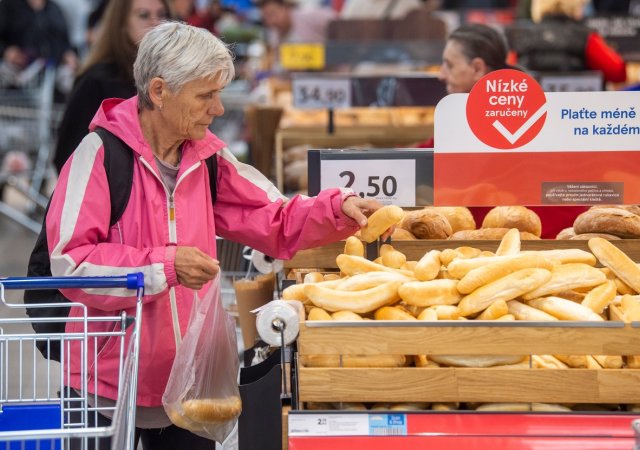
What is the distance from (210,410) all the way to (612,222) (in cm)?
135

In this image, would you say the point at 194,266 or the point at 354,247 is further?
the point at 354,247

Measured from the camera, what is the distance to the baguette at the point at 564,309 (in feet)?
8.00

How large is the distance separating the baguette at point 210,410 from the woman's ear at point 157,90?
2.61ft

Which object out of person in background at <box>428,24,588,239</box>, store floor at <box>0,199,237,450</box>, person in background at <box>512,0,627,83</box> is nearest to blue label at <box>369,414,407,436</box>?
store floor at <box>0,199,237,450</box>

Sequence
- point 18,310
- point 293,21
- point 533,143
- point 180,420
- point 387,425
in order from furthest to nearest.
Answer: point 293,21 < point 18,310 < point 533,143 < point 180,420 < point 387,425

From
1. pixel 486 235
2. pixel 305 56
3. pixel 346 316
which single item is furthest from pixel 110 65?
pixel 305 56

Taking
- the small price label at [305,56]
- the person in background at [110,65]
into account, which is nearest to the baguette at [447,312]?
the person in background at [110,65]

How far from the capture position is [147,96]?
288cm

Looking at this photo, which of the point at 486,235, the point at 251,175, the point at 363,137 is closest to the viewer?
the point at 251,175

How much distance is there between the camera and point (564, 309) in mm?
2459

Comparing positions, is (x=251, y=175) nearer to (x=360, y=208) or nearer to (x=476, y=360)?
(x=360, y=208)

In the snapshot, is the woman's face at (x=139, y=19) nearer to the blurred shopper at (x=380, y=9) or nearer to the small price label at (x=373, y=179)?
the small price label at (x=373, y=179)

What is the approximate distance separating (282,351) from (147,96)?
0.84m

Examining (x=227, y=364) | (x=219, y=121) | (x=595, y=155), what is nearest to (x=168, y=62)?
(x=227, y=364)
